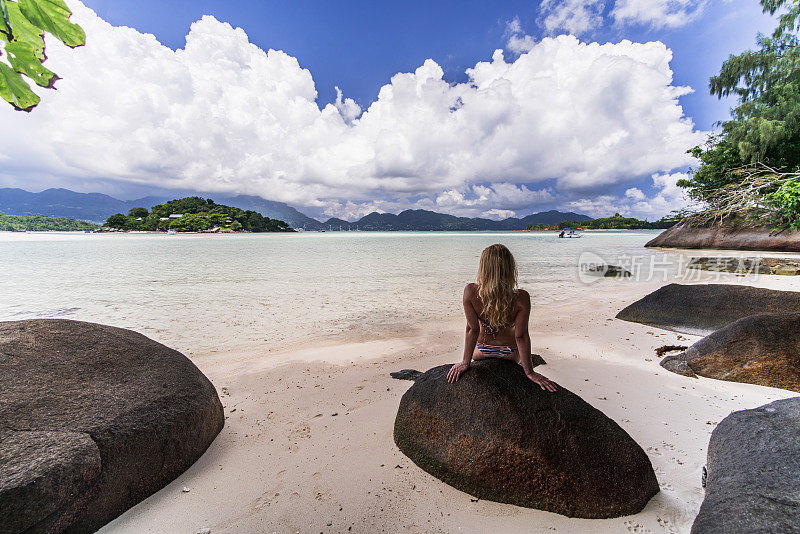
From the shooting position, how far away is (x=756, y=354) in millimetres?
4508

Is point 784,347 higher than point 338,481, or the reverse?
point 784,347

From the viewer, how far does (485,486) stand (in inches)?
103

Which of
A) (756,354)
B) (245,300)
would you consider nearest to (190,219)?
(245,300)

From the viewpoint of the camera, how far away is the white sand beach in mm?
2441

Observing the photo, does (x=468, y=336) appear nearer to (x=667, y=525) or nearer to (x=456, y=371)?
(x=456, y=371)

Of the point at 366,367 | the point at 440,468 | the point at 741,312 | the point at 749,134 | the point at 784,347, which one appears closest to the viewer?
the point at 440,468

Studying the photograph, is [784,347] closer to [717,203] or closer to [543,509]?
[717,203]

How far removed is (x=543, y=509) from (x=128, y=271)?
24.0 metres

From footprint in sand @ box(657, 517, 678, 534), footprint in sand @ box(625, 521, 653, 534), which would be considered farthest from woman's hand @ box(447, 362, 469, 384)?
footprint in sand @ box(657, 517, 678, 534)

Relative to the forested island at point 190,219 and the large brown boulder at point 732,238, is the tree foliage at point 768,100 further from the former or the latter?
the forested island at point 190,219

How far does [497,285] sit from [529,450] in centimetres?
135

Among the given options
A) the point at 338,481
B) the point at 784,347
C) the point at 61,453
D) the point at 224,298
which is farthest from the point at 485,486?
the point at 224,298

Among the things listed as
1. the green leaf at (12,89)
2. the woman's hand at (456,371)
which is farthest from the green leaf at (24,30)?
the woman's hand at (456,371)

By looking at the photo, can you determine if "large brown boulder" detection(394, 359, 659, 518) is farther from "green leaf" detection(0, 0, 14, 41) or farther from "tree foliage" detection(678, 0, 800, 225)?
"tree foliage" detection(678, 0, 800, 225)
